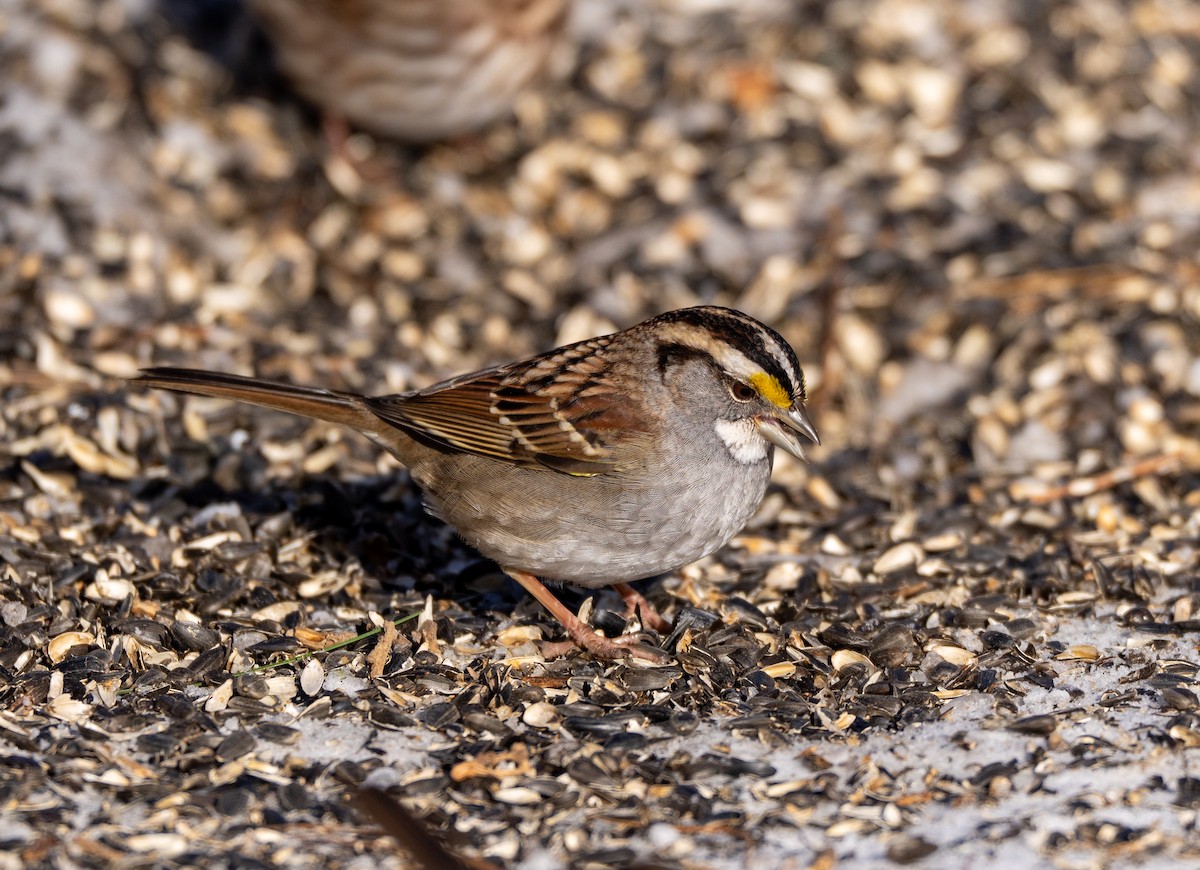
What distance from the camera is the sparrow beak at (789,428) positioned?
3.97 meters

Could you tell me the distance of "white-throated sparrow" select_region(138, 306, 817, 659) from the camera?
3.93 metres

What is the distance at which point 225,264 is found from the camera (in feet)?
20.4

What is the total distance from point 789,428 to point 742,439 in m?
0.13

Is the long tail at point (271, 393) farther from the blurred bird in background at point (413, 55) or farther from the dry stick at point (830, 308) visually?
the blurred bird in background at point (413, 55)

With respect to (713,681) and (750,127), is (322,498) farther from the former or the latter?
(750,127)

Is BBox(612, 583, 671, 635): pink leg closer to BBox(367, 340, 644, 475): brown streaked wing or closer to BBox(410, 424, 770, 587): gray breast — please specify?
BBox(410, 424, 770, 587): gray breast

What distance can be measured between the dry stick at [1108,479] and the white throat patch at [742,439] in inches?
59.6

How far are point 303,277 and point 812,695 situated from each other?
3.16 m

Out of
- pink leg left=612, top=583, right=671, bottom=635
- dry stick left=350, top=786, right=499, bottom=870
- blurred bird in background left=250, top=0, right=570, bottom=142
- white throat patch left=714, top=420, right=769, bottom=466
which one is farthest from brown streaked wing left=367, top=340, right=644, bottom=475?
blurred bird in background left=250, top=0, right=570, bottom=142

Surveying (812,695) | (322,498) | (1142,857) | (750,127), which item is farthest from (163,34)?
(1142,857)

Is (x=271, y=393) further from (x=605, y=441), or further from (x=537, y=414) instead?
(x=605, y=441)

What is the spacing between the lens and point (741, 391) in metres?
4.01

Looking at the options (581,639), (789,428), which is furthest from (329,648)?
(789,428)

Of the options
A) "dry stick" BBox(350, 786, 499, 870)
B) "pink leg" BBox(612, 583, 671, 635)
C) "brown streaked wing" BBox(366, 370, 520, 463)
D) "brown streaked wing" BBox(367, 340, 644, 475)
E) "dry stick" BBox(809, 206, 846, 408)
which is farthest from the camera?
"dry stick" BBox(809, 206, 846, 408)
